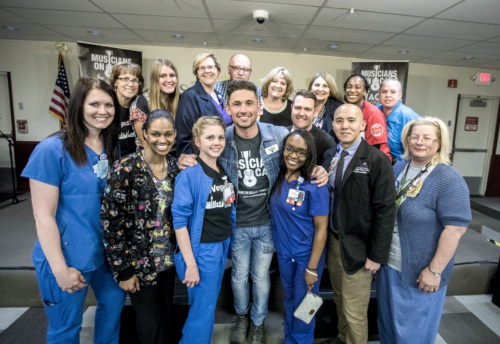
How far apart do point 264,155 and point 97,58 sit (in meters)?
4.64

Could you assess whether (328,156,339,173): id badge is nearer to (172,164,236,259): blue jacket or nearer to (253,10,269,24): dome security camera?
(172,164,236,259): blue jacket

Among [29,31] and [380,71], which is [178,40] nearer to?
[29,31]

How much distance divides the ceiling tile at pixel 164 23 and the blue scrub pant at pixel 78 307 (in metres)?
3.68

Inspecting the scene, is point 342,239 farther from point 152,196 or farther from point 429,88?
point 429,88

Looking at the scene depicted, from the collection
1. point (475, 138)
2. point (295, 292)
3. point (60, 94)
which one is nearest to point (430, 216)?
point (295, 292)

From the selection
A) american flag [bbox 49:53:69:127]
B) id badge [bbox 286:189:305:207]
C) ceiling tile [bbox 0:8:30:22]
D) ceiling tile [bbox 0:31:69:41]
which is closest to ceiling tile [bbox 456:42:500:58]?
id badge [bbox 286:189:305:207]

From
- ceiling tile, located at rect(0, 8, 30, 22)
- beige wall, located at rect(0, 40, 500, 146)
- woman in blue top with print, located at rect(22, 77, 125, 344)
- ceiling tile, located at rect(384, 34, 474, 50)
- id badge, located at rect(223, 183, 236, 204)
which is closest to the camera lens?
woman in blue top with print, located at rect(22, 77, 125, 344)

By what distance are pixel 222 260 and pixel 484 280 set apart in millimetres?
3082

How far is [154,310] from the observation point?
1.63 meters

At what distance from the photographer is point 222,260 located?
5.74ft

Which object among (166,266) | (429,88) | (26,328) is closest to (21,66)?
(26,328)

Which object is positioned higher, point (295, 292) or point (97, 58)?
point (97, 58)

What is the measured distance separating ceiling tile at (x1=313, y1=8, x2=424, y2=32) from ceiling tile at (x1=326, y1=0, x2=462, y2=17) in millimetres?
135

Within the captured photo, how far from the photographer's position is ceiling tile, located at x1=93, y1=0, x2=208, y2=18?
3.31 meters
